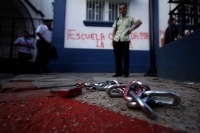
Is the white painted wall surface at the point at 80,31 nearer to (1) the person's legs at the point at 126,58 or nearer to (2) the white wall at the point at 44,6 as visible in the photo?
(2) the white wall at the point at 44,6

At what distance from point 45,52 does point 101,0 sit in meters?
3.11

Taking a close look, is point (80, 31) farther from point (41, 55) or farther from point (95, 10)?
point (41, 55)

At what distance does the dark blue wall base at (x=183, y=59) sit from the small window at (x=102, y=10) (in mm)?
3604

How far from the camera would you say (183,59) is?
6.25ft

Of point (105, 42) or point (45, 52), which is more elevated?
point (105, 42)

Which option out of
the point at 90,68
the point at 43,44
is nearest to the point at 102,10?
the point at 90,68

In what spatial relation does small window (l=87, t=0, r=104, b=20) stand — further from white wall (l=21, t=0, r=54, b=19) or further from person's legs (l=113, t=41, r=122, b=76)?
white wall (l=21, t=0, r=54, b=19)

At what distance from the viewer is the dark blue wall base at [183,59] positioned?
5.52 ft

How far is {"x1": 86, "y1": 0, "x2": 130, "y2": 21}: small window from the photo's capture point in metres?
5.38

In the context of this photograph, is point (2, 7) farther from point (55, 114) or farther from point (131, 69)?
point (55, 114)

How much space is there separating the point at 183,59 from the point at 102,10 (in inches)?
172

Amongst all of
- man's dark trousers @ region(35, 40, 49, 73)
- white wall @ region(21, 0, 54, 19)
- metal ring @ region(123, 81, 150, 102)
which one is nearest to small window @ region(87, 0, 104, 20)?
man's dark trousers @ region(35, 40, 49, 73)

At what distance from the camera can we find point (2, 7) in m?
6.76

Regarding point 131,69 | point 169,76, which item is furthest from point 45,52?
point 169,76
